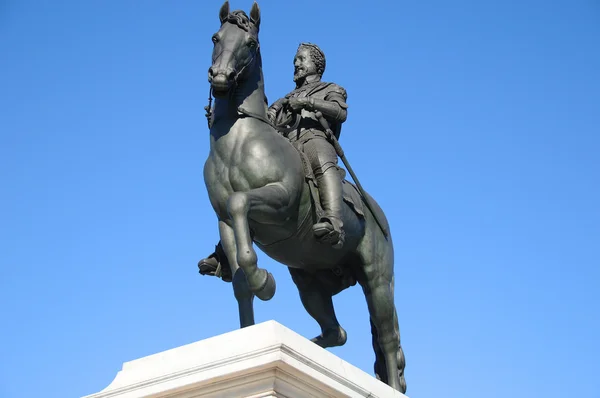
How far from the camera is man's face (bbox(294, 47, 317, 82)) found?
38.1 feet

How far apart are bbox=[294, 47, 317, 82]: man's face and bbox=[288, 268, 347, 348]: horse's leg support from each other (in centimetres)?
209

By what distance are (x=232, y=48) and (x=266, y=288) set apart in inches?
87.3

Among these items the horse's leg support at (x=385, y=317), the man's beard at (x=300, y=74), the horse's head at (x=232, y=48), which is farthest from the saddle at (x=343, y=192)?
the man's beard at (x=300, y=74)

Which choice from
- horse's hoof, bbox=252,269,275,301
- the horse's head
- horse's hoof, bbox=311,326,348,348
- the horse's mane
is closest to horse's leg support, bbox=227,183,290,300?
horse's hoof, bbox=252,269,275,301

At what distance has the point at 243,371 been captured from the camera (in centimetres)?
819

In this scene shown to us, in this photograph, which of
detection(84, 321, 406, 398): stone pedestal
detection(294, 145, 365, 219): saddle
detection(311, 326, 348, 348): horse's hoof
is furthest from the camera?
detection(311, 326, 348, 348): horse's hoof

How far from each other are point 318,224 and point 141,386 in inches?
95.2

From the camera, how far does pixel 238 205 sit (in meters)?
9.22

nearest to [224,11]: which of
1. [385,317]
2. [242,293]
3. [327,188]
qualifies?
[327,188]

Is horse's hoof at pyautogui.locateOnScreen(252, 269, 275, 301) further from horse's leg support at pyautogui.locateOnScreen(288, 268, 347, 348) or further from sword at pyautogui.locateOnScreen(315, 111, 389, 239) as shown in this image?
sword at pyautogui.locateOnScreen(315, 111, 389, 239)

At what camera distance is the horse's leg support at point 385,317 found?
10992mm

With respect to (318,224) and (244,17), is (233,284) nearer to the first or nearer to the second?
(318,224)

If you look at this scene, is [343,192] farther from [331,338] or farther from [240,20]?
[240,20]

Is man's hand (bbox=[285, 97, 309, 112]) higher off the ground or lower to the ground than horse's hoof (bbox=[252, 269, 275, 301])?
higher
